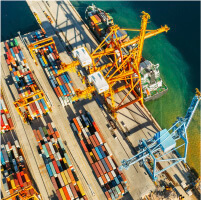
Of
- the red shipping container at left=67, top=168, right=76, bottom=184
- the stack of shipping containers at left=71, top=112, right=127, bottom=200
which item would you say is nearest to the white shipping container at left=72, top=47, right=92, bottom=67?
the stack of shipping containers at left=71, top=112, right=127, bottom=200

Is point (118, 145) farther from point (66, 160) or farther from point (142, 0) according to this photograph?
point (142, 0)

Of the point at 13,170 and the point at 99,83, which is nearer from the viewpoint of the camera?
the point at 99,83

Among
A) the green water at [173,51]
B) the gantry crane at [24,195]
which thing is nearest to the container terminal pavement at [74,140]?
the gantry crane at [24,195]

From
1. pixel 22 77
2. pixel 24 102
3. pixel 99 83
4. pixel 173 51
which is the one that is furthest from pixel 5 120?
pixel 173 51

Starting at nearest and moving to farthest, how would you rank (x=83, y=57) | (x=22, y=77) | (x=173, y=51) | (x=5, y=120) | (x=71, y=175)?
1. (x=71, y=175)
2. (x=83, y=57)
3. (x=5, y=120)
4. (x=22, y=77)
5. (x=173, y=51)

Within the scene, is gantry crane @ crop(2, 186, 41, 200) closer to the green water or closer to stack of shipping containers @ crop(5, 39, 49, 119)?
stack of shipping containers @ crop(5, 39, 49, 119)

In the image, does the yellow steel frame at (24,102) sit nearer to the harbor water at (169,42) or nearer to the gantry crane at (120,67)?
the gantry crane at (120,67)

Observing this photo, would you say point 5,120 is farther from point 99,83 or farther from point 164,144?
point 164,144
